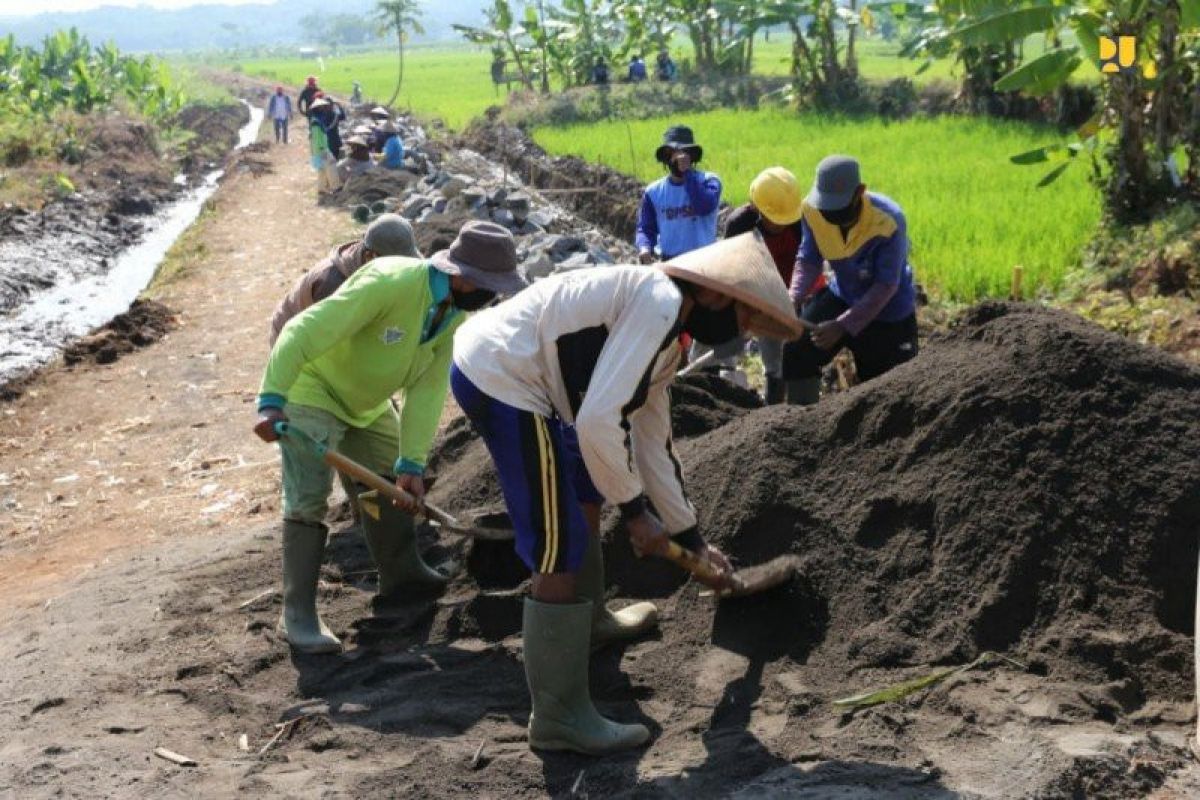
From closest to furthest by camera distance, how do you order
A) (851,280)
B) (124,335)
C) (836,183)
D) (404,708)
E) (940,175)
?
(404,708), (836,183), (851,280), (124,335), (940,175)

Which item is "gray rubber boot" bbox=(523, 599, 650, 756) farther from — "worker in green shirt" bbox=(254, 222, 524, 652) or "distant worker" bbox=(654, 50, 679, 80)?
"distant worker" bbox=(654, 50, 679, 80)

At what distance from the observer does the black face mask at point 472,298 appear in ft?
15.7

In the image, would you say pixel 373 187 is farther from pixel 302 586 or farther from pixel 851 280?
pixel 302 586

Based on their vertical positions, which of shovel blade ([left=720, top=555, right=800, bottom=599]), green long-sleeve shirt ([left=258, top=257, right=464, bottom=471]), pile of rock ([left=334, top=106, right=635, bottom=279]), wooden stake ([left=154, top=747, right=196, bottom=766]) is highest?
green long-sleeve shirt ([left=258, top=257, right=464, bottom=471])

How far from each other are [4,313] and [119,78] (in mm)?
29410

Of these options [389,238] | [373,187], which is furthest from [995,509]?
[373,187]

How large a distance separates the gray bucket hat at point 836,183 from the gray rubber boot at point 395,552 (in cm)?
226

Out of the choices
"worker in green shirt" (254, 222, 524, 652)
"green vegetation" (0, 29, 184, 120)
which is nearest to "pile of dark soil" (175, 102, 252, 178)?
"green vegetation" (0, 29, 184, 120)

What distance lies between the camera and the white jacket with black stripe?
3.57 metres

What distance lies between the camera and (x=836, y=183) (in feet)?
19.6

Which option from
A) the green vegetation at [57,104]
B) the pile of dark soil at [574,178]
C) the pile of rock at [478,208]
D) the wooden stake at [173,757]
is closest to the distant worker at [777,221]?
the wooden stake at [173,757]

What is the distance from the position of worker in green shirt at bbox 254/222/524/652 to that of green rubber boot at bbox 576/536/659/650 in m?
0.64

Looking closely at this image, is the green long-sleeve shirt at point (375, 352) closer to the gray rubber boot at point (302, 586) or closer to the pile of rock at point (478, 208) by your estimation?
the gray rubber boot at point (302, 586)

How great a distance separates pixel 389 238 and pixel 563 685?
2376 mm
